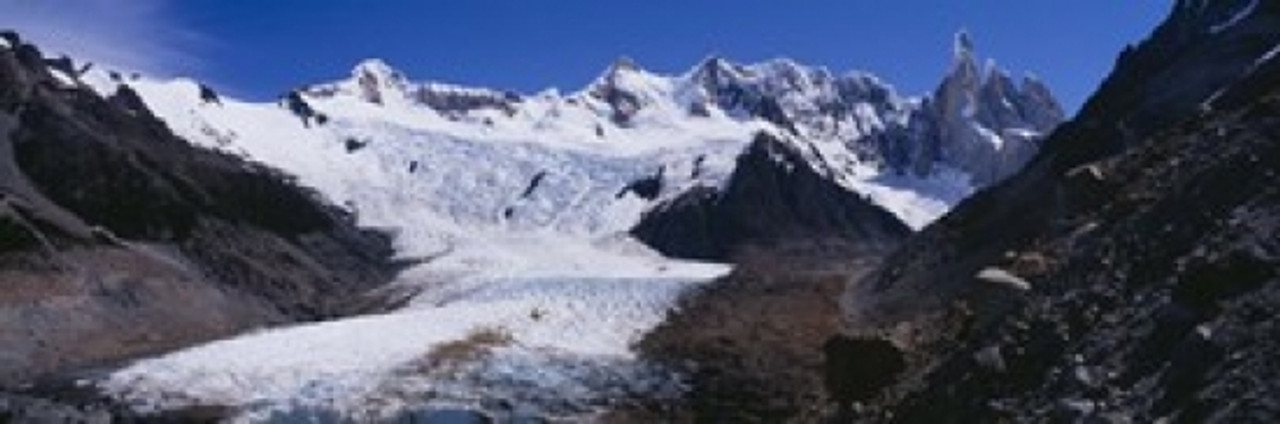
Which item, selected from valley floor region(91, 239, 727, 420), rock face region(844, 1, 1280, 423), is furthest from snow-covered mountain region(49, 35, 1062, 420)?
rock face region(844, 1, 1280, 423)

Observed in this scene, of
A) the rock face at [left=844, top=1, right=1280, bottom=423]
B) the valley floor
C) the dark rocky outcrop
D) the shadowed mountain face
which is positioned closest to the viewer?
the rock face at [left=844, top=1, right=1280, bottom=423]

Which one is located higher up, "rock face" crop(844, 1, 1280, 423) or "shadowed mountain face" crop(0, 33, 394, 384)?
"shadowed mountain face" crop(0, 33, 394, 384)

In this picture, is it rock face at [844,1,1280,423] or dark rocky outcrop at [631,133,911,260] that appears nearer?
rock face at [844,1,1280,423]

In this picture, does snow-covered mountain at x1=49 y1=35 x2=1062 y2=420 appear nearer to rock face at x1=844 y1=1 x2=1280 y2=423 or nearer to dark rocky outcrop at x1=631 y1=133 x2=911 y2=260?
dark rocky outcrop at x1=631 y1=133 x2=911 y2=260

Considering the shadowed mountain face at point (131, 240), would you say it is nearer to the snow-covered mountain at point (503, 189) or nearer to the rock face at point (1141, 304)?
the snow-covered mountain at point (503, 189)

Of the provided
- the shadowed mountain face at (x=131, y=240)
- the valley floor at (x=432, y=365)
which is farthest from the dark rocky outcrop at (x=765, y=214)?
the valley floor at (x=432, y=365)

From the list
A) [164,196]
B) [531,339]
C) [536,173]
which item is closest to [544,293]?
[531,339]
